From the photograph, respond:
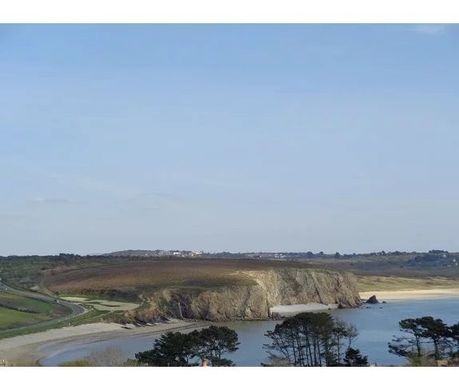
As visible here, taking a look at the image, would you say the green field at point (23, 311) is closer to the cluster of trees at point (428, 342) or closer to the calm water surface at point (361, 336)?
the calm water surface at point (361, 336)

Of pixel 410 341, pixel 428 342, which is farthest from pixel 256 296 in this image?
pixel 428 342

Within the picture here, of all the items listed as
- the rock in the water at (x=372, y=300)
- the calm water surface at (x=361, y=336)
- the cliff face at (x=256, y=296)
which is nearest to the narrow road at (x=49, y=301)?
the cliff face at (x=256, y=296)

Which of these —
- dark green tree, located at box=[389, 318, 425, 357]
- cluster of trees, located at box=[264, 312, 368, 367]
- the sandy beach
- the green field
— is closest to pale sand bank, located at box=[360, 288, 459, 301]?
the sandy beach

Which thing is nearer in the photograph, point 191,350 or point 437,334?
point 191,350

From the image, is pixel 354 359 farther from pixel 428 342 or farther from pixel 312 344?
pixel 428 342

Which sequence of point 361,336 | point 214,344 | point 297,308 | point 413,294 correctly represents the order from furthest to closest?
point 413,294 → point 297,308 → point 361,336 → point 214,344
